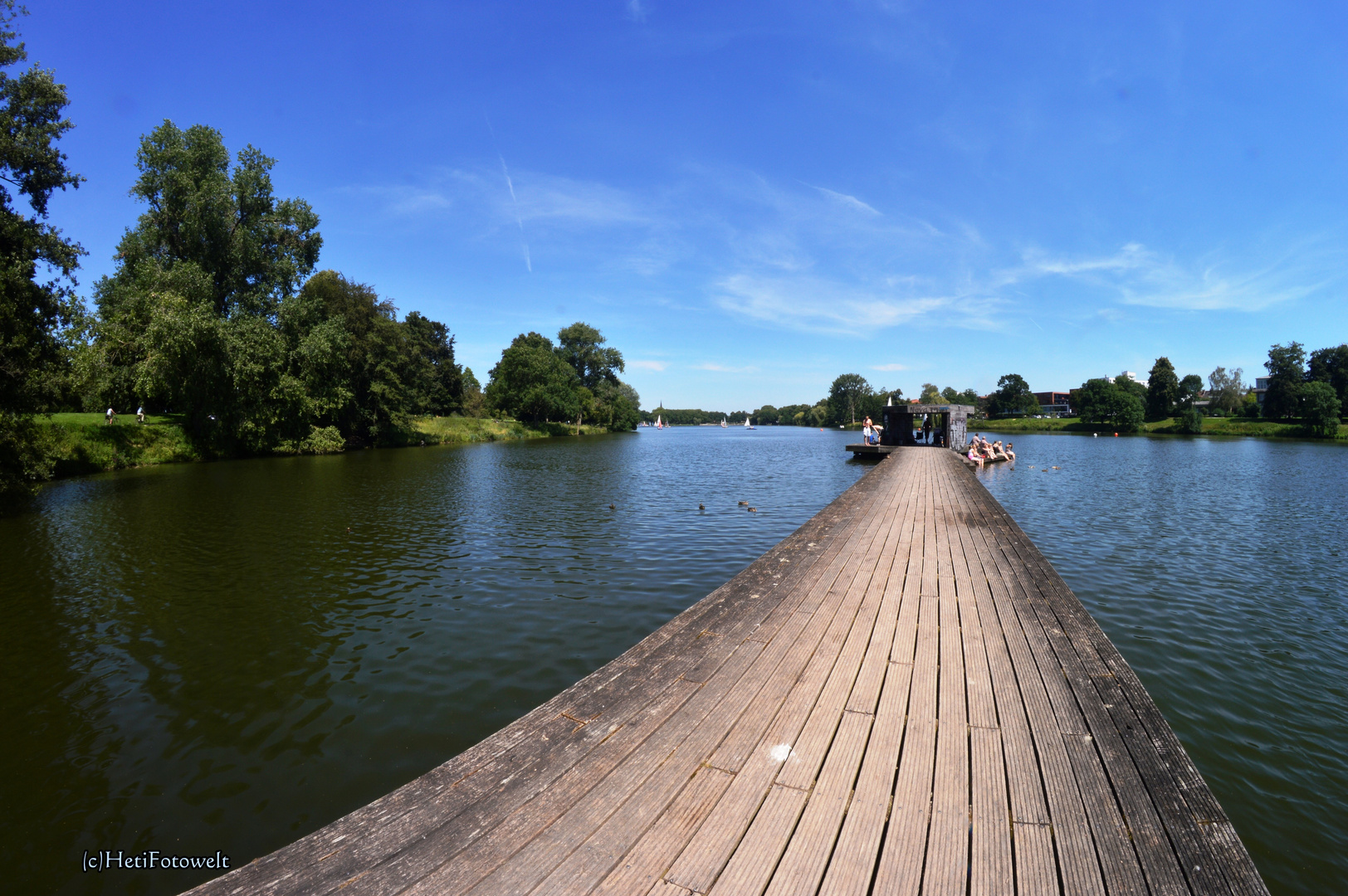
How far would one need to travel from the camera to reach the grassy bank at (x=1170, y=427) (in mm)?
68312

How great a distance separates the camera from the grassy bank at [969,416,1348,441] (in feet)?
224

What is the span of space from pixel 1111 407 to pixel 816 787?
108 metres

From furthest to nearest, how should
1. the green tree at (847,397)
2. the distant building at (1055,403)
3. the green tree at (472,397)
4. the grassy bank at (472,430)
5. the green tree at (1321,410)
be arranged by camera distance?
1. the green tree at (847,397)
2. the distant building at (1055,403)
3. the green tree at (472,397)
4. the green tree at (1321,410)
5. the grassy bank at (472,430)

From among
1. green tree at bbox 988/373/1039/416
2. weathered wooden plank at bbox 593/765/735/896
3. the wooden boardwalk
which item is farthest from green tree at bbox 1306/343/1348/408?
weathered wooden plank at bbox 593/765/735/896

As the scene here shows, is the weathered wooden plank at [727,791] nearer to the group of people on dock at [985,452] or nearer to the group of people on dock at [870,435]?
the group of people on dock at [985,452]

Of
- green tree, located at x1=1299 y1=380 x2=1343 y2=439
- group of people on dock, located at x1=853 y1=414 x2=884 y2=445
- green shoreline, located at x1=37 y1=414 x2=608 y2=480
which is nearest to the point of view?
green shoreline, located at x1=37 y1=414 x2=608 y2=480

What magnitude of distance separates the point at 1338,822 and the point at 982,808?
3.75m

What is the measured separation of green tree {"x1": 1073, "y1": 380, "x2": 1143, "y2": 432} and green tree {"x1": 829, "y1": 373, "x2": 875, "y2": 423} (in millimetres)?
51837

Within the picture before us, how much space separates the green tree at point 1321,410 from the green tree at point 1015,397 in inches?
1806

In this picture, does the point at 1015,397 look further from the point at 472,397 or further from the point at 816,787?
the point at 816,787

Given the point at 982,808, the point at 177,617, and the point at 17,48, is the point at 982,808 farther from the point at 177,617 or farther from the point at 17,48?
the point at 17,48

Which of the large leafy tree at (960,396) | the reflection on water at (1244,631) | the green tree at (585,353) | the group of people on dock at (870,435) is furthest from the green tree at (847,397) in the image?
the reflection on water at (1244,631)

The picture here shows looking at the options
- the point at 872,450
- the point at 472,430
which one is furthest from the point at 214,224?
the point at 872,450

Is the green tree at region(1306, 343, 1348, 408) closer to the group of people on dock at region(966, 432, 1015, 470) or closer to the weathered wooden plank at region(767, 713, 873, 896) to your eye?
the group of people on dock at region(966, 432, 1015, 470)
